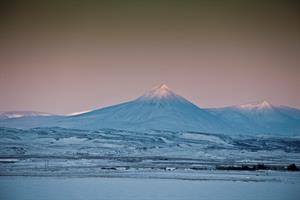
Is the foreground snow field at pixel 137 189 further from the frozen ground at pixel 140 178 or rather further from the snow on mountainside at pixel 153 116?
the snow on mountainside at pixel 153 116

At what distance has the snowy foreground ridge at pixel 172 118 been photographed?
1513 inches

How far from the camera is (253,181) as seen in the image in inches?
566

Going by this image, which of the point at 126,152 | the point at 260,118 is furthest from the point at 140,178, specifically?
the point at 260,118

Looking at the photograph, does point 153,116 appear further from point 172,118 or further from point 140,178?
point 140,178

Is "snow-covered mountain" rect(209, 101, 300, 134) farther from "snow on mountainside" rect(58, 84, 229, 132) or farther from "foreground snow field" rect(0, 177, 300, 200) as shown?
"foreground snow field" rect(0, 177, 300, 200)

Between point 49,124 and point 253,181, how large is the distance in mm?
26635

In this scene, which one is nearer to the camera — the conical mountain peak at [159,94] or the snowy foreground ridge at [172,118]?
the snowy foreground ridge at [172,118]

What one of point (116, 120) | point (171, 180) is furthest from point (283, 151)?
point (116, 120)

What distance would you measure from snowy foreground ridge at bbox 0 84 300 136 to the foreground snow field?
2258cm

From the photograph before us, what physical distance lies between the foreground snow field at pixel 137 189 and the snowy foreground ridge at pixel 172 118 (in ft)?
74.1

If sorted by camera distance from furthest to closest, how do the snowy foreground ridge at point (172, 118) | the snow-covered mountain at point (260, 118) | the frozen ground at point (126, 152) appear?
1. the snow-covered mountain at point (260, 118)
2. the snowy foreground ridge at point (172, 118)
3. the frozen ground at point (126, 152)

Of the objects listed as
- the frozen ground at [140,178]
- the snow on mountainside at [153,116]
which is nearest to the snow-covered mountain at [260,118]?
the snow on mountainside at [153,116]

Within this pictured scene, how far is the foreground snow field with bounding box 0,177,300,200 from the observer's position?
12.0m

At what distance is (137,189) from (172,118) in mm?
28295
